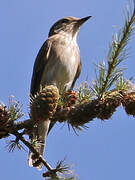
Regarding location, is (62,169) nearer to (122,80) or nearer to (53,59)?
(122,80)

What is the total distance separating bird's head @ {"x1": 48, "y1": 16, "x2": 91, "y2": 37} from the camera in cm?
855

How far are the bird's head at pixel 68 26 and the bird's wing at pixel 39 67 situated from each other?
4.22ft

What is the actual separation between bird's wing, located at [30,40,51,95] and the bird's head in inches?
50.6

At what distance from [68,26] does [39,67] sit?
2.19 metres

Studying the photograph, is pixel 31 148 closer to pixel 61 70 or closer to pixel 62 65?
pixel 61 70

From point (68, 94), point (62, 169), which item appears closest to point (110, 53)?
point (68, 94)

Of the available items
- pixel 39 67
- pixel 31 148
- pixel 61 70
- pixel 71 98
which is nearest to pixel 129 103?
pixel 71 98

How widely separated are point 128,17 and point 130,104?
808 millimetres

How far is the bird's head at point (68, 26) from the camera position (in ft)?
28.0

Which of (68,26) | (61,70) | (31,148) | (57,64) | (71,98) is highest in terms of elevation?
(68,26)

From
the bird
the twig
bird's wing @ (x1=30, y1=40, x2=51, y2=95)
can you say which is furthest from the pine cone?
bird's wing @ (x1=30, y1=40, x2=51, y2=95)

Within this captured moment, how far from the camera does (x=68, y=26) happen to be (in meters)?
8.87

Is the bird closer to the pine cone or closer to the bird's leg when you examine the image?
the bird's leg

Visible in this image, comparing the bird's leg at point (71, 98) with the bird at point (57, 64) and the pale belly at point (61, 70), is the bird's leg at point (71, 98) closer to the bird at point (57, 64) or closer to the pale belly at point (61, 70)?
the bird at point (57, 64)
